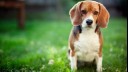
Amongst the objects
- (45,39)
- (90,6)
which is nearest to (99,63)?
(90,6)

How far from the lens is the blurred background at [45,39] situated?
4.32 m

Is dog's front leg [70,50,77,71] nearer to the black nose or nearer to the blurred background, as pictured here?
the blurred background

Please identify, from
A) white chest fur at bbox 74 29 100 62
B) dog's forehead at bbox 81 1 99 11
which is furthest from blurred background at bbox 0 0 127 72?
dog's forehead at bbox 81 1 99 11

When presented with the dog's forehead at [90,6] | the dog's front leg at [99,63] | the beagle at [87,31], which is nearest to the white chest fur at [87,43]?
the beagle at [87,31]

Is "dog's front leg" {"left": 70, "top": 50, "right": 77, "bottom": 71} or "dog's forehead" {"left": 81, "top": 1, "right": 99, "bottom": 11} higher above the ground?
"dog's forehead" {"left": 81, "top": 1, "right": 99, "bottom": 11}

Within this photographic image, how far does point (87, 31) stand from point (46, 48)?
2.28m

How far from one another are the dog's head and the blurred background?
1.97ft

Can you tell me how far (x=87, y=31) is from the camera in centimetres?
389

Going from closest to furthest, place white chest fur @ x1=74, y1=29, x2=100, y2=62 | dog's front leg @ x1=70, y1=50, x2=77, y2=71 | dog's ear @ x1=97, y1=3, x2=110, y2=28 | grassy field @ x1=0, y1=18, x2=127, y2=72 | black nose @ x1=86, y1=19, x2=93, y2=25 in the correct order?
black nose @ x1=86, y1=19, x2=93, y2=25, dog's ear @ x1=97, y1=3, x2=110, y2=28, white chest fur @ x1=74, y1=29, x2=100, y2=62, dog's front leg @ x1=70, y1=50, x2=77, y2=71, grassy field @ x1=0, y1=18, x2=127, y2=72

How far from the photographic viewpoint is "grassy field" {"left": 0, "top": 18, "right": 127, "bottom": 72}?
4.21m

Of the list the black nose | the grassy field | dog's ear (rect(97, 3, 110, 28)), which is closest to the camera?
the black nose

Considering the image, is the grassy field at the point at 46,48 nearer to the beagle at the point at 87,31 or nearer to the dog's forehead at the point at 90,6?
the beagle at the point at 87,31

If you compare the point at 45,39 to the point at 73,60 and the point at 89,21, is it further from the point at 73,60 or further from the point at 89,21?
the point at 89,21

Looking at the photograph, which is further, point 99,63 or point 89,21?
point 99,63
